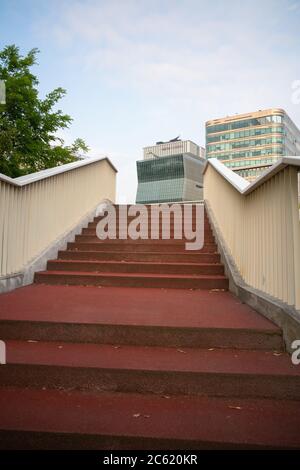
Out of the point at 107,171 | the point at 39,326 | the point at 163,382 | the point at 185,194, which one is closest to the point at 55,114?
the point at 107,171

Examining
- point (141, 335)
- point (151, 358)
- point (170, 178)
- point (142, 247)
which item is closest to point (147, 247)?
point (142, 247)

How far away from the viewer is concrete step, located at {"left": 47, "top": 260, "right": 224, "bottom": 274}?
4889mm

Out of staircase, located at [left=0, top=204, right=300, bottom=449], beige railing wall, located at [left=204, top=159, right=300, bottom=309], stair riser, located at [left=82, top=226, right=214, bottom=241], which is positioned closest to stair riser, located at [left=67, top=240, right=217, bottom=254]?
stair riser, located at [left=82, top=226, right=214, bottom=241]

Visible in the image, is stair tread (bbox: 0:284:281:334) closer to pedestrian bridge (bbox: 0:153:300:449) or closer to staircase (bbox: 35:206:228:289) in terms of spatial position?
pedestrian bridge (bbox: 0:153:300:449)

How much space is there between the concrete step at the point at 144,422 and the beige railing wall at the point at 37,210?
95.6 inches

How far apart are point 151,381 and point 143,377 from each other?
2.3 inches

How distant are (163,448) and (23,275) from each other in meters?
3.32

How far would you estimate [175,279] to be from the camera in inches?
178

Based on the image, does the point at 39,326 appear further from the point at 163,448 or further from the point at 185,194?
the point at 185,194

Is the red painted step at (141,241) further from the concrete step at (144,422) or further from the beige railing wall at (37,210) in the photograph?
the concrete step at (144,422)

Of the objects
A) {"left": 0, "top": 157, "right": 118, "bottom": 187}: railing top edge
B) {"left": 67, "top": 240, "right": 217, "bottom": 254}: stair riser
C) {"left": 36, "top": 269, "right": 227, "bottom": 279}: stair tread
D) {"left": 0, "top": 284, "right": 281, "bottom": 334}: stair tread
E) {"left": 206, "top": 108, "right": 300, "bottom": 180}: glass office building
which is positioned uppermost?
{"left": 206, "top": 108, "right": 300, "bottom": 180}: glass office building

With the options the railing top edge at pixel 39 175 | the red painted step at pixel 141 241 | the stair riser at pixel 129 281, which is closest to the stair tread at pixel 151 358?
the stair riser at pixel 129 281

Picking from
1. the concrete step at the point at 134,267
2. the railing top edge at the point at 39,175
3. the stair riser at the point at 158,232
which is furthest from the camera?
the stair riser at the point at 158,232

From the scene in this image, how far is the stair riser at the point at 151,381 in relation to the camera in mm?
2088
